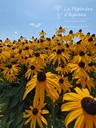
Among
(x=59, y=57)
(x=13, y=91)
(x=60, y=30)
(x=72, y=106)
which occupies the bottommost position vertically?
(x=72, y=106)

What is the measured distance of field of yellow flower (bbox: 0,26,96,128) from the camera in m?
2.02

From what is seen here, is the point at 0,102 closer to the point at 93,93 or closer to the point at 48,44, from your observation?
the point at 93,93

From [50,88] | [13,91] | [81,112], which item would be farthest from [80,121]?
[13,91]

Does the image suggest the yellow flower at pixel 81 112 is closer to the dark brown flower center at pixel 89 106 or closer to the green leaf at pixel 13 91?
the dark brown flower center at pixel 89 106

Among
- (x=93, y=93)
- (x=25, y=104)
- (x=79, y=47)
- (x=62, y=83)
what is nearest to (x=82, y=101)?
(x=62, y=83)

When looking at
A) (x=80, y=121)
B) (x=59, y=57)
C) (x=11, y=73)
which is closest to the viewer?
(x=80, y=121)

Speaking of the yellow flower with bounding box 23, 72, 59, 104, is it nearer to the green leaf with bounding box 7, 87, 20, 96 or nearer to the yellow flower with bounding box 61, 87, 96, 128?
the yellow flower with bounding box 61, 87, 96, 128

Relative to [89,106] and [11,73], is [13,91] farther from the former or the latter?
[89,106]

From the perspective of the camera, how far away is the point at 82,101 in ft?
6.56

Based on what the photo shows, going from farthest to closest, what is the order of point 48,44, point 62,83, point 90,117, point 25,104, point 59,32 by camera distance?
point 59,32 → point 48,44 → point 25,104 → point 62,83 → point 90,117

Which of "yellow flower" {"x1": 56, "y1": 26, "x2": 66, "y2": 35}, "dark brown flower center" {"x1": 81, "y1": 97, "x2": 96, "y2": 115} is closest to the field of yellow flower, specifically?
"dark brown flower center" {"x1": 81, "y1": 97, "x2": 96, "y2": 115}

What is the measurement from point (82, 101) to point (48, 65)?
3701mm

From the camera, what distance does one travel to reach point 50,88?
2537 millimetres

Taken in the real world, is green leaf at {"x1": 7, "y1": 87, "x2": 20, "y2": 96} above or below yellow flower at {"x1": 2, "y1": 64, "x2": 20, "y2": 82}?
below
